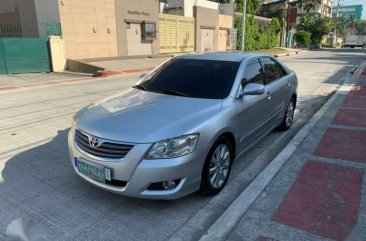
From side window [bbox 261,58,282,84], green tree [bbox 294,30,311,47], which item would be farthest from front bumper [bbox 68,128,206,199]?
green tree [bbox 294,30,311,47]

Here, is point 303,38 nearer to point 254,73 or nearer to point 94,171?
point 254,73

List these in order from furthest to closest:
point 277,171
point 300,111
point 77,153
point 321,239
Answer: point 300,111
point 277,171
point 77,153
point 321,239

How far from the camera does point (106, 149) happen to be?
3.20 meters

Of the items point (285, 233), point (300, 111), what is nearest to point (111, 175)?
point (285, 233)

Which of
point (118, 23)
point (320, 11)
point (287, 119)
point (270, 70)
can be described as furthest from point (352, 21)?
point (270, 70)

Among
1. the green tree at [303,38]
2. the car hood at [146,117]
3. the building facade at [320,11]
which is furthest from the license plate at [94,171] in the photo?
the building facade at [320,11]

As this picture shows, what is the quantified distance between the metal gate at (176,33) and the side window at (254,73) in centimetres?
2146

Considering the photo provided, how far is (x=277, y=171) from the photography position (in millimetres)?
4305

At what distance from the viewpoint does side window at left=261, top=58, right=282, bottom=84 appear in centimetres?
517

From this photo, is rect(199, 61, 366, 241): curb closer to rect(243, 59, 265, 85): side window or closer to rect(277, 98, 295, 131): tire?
rect(277, 98, 295, 131): tire

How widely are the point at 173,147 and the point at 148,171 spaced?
1.10 ft

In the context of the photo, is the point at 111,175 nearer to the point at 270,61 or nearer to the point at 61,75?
the point at 270,61

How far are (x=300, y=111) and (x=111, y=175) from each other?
6.09 metres

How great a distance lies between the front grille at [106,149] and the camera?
3.11 m
